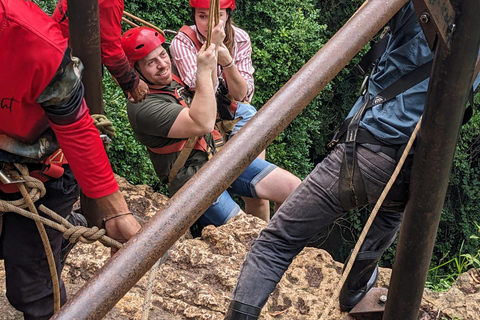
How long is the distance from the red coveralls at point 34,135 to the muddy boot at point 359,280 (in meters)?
1.29

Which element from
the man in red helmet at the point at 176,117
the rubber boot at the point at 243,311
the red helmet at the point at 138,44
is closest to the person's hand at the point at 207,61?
the man in red helmet at the point at 176,117

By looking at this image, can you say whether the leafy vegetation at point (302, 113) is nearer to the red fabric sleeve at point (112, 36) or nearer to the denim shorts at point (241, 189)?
the denim shorts at point (241, 189)

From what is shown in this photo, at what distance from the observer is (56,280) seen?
6.67 ft

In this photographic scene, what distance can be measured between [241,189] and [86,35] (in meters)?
1.64

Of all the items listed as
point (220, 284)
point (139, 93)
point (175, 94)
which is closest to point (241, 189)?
point (220, 284)

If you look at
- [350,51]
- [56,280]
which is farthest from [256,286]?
[350,51]

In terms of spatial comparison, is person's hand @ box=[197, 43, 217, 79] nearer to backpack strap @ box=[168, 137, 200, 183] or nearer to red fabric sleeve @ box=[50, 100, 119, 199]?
backpack strap @ box=[168, 137, 200, 183]

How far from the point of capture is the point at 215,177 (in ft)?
4.05

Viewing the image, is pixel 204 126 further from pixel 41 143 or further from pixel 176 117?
pixel 41 143

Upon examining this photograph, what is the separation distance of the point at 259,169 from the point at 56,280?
160 cm

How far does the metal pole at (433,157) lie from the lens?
1729 mm

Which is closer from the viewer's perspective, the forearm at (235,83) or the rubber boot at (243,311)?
the rubber boot at (243,311)

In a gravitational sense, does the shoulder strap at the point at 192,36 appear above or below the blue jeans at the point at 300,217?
above

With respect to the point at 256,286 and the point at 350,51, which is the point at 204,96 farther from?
the point at 350,51
